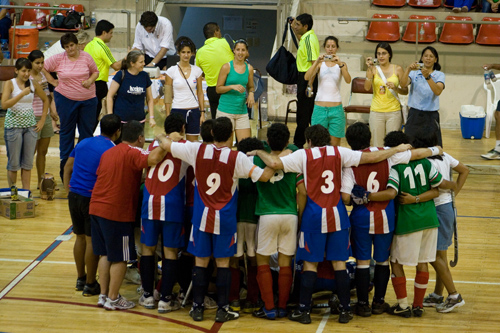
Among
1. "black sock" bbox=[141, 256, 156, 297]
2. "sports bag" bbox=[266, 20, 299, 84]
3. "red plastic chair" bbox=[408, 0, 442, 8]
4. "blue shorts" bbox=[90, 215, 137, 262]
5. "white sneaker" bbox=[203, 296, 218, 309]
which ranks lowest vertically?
"white sneaker" bbox=[203, 296, 218, 309]

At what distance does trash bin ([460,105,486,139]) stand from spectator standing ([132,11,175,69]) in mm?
5316

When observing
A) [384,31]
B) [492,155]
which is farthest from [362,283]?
[384,31]

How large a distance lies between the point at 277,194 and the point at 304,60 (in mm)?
4439

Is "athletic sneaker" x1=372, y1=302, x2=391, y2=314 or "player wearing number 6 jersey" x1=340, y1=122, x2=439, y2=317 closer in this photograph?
"player wearing number 6 jersey" x1=340, y1=122, x2=439, y2=317

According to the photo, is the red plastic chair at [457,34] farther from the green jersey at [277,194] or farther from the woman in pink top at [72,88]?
the green jersey at [277,194]

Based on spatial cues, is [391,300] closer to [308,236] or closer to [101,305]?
[308,236]

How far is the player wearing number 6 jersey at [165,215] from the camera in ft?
18.3

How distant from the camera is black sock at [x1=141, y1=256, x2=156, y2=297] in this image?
575cm

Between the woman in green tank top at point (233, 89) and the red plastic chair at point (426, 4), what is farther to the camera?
the red plastic chair at point (426, 4)

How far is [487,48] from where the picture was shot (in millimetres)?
13875

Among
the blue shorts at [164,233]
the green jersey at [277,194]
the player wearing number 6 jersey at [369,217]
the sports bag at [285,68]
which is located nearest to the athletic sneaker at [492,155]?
the sports bag at [285,68]

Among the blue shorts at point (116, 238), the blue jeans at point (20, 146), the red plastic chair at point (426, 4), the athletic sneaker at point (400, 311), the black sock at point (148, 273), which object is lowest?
the athletic sneaker at point (400, 311)

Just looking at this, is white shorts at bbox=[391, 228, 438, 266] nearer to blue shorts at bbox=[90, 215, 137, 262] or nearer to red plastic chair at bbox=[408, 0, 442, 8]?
blue shorts at bbox=[90, 215, 137, 262]

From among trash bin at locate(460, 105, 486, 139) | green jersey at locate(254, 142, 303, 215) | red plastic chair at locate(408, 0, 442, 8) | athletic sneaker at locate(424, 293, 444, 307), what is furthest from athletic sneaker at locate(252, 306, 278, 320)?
red plastic chair at locate(408, 0, 442, 8)
